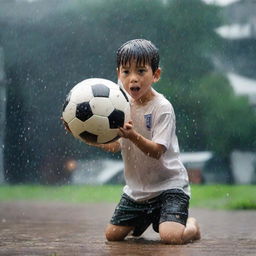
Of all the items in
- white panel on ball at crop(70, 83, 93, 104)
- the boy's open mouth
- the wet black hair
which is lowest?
white panel on ball at crop(70, 83, 93, 104)

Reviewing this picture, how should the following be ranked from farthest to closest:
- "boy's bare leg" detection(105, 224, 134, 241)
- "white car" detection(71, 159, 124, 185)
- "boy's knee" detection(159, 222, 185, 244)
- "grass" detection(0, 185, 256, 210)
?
"white car" detection(71, 159, 124, 185), "grass" detection(0, 185, 256, 210), "boy's bare leg" detection(105, 224, 134, 241), "boy's knee" detection(159, 222, 185, 244)

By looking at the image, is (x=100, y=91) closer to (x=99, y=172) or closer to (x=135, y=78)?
(x=135, y=78)


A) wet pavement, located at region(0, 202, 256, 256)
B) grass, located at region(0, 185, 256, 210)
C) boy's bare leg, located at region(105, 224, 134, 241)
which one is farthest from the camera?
grass, located at region(0, 185, 256, 210)

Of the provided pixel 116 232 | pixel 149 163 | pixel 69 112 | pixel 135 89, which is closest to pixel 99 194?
pixel 116 232

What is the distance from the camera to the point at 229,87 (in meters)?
8.69

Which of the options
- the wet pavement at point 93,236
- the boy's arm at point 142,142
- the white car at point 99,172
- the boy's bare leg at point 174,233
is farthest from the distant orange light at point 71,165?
the boy's arm at point 142,142

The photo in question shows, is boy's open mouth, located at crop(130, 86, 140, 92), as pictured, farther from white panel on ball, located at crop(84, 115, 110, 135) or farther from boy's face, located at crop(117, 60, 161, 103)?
white panel on ball, located at crop(84, 115, 110, 135)

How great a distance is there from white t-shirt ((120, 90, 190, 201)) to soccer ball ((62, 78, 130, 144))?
0.22m

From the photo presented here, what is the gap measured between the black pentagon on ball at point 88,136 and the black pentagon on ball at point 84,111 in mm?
64

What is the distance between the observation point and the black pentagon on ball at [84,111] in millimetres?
3246

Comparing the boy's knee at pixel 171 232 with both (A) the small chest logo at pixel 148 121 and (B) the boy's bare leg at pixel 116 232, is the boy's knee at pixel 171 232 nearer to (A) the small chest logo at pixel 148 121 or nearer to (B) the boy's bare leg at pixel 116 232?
(B) the boy's bare leg at pixel 116 232

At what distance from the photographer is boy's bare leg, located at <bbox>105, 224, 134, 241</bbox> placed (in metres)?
3.64

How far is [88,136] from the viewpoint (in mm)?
3289

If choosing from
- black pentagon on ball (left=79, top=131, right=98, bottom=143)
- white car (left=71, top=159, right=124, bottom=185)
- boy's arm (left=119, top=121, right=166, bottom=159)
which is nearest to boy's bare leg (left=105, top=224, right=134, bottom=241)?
boy's arm (left=119, top=121, right=166, bottom=159)
